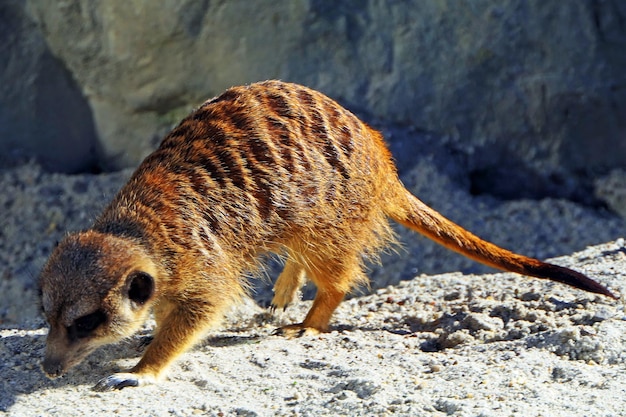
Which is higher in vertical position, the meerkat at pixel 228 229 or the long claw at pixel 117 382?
the meerkat at pixel 228 229

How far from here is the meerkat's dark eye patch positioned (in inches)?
118

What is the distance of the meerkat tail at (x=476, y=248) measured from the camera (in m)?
3.49

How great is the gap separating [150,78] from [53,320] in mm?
2537

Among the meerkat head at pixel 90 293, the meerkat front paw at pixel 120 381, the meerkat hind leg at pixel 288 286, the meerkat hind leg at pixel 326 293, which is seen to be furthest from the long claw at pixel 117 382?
the meerkat hind leg at pixel 288 286

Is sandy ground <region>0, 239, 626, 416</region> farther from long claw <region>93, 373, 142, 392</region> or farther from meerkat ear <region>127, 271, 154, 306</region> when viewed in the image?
meerkat ear <region>127, 271, 154, 306</region>

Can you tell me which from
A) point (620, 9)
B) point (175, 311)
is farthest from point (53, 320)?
point (620, 9)

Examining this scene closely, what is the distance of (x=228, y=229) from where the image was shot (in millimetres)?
3469

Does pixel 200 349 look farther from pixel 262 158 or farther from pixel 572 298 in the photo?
pixel 572 298

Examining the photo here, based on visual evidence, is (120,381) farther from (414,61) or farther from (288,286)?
(414,61)

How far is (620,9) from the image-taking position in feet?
16.8

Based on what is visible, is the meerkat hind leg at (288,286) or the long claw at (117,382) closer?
the long claw at (117,382)

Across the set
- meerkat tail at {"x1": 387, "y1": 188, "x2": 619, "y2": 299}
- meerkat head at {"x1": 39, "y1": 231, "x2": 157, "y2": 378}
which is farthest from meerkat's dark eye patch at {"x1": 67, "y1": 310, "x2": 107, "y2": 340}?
meerkat tail at {"x1": 387, "y1": 188, "x2": 619, "y2": 299}

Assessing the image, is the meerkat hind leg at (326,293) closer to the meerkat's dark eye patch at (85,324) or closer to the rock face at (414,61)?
the meerkat's dark eye patch at (85,324)

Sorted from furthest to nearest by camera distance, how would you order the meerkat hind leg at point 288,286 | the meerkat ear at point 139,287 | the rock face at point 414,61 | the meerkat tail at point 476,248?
the rock face at point 414,61
the meerkat hind leg at point 288,286
the meerkat tail at point 476,248
the meerkat ear at point 139,287
